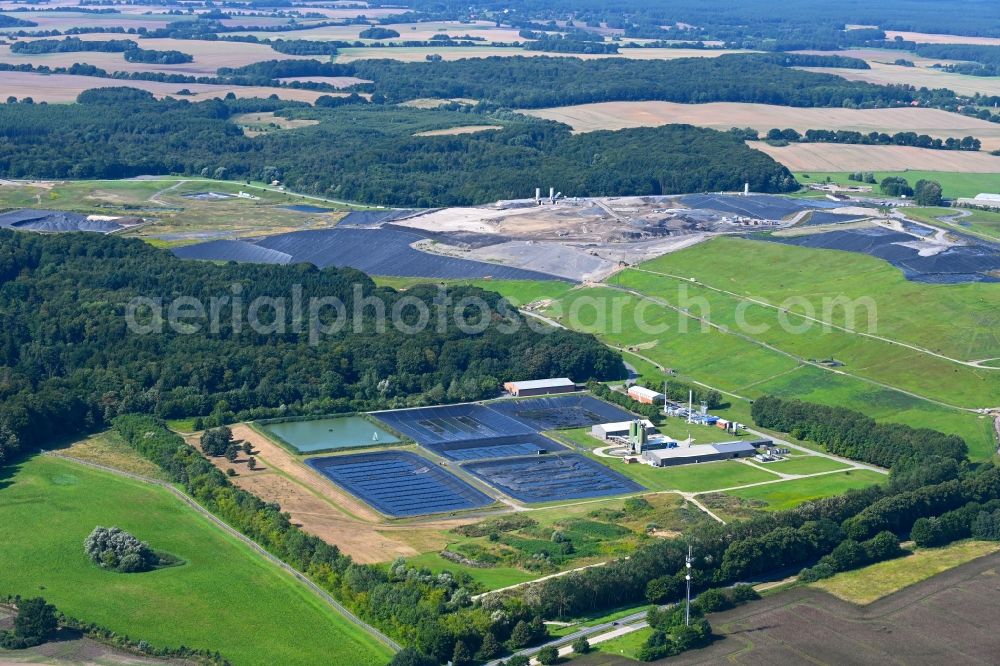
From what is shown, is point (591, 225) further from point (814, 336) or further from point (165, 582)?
point (165, 582)

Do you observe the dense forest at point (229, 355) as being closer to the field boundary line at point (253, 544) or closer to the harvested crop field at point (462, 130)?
the field boundary line at point (253, 544)

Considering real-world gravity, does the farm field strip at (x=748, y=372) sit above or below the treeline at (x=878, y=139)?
below

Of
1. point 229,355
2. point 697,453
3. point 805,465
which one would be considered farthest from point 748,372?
point 229,355

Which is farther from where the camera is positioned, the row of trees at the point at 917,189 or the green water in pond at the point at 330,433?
the row of trees at the point at 917,189

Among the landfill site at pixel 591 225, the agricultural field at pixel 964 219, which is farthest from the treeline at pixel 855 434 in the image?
the agricultural field at pixel 964 219

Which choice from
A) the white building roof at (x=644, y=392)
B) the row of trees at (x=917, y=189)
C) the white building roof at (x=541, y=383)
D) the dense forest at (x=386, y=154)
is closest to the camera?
the white building roof at (x=644, y=392)

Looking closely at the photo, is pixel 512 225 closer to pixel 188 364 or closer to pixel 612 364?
pixel 612 364
